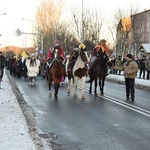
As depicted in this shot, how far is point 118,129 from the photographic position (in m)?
9.00

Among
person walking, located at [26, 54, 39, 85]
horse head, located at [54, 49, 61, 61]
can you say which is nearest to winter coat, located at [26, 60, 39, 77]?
person walking, located at [26, 54, 39, 85]

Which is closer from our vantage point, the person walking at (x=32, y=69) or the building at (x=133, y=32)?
the person walking at (x=32, y=69)

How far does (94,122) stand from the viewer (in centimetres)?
991

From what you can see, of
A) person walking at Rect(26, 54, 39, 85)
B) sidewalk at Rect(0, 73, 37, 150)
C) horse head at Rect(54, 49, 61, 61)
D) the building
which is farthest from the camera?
the building

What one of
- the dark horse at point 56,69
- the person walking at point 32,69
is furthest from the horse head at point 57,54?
the person walking at point 32,69

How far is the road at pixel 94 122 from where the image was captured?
7629mm

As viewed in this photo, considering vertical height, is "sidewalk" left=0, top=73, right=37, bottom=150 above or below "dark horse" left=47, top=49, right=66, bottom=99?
below

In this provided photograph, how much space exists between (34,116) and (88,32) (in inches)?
1810

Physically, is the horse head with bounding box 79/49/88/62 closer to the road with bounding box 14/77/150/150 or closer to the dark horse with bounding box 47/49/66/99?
the dark horse with bounding box 47/49/66/99

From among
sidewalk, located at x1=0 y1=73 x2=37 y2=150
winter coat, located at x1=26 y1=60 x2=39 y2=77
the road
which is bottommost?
the road

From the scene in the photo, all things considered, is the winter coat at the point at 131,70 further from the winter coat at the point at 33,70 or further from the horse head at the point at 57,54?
the winter coat at the point at 33,70

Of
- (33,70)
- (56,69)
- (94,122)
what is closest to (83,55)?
(56,69)

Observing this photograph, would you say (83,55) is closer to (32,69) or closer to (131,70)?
(131,70)

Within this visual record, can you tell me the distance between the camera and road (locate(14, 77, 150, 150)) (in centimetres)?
763
